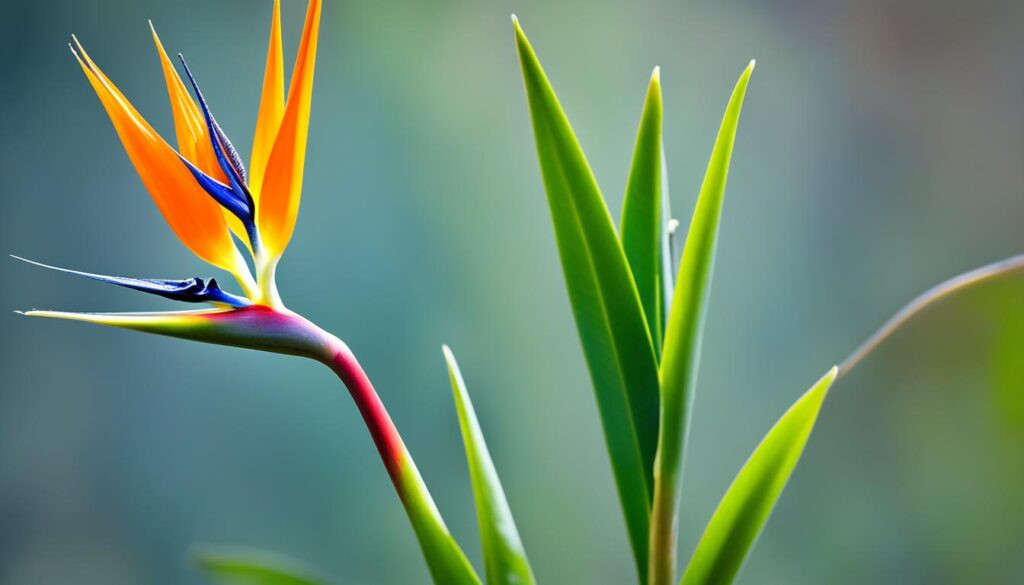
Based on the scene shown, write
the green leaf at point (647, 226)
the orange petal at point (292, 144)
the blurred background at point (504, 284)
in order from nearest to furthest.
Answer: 1. the orange petal at point (292, 144)
2. the green leaf at point (647, 226)
3. the blurred background at point (504, 284)

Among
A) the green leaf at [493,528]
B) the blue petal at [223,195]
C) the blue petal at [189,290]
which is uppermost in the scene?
the blue petal at [223,195]

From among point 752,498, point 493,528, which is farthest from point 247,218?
point 752,498

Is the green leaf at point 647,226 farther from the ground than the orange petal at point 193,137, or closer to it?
closer to it

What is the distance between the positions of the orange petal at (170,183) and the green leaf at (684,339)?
308 mm

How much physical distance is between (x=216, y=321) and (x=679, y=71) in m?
1.02

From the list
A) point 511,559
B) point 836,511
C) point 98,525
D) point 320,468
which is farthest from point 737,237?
point 98,525

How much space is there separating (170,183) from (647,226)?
13.8 inches

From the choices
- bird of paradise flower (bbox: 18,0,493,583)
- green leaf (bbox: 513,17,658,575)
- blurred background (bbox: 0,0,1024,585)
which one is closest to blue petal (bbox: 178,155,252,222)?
bird of paradise flower (bbox: 18,0,493,583)

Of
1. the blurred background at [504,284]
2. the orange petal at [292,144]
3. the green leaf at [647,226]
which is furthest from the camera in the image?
the blurred background at [504,284]

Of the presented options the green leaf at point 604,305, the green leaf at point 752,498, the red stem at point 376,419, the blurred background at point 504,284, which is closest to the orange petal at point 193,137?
the red stem at point 376,419

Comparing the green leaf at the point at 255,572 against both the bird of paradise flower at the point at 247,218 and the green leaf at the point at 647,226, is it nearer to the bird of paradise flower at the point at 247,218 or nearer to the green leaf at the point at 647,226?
the bird of paradise flower at the point at 247,218

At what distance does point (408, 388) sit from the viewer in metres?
1.21

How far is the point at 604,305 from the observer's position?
0.55 m

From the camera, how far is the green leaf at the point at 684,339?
523mm
